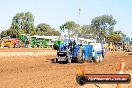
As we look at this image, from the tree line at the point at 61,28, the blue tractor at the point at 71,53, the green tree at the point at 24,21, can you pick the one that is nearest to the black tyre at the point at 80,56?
the blue tractor at the point at 71,53

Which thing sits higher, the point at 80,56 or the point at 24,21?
the point at 24,21

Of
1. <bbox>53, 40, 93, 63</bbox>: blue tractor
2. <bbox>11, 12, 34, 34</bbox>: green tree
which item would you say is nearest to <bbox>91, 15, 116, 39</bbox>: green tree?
<bbox>11, 12, 34, 34</bbox>: green tree

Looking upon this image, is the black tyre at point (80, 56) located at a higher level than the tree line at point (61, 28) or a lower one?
lower

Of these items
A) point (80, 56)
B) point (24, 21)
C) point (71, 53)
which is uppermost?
point (24, 21)

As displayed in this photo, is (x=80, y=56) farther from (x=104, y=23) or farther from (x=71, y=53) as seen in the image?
(x=104, y=23)

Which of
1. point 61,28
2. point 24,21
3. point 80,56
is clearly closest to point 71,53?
point 80,56

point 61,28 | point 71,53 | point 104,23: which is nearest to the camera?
point 71,53

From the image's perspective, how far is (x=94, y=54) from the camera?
28.7 meters

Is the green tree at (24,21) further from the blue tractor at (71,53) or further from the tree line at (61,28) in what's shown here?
the blue tractor at (71,53)

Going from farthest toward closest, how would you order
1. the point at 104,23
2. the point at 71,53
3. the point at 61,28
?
the point at 104,23, the point at 61,28, the point at 71,53

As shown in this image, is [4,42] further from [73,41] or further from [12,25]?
[12,25]

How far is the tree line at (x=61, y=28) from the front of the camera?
382 feet

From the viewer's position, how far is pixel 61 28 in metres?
121

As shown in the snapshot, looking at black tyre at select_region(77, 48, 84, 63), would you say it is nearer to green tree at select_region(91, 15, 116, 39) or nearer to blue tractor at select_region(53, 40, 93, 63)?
blue tractor at select_region(53, 40, 93, 63)
